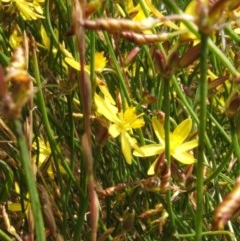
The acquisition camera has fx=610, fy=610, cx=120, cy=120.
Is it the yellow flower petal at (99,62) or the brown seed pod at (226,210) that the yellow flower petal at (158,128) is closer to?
the yellow flower petal at (99,62)

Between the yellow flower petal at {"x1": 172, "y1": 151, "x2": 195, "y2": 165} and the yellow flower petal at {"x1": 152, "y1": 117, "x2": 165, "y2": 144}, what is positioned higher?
the yellow flower petal at {"x1": 152, "y1": 117, "x2": 165, "y2": 144}

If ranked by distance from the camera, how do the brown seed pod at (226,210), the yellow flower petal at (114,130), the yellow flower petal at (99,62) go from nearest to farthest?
the brown seed pod at (226,210) < the yellow flower petal at (114,130) < the yellow flower petal at (99,62)

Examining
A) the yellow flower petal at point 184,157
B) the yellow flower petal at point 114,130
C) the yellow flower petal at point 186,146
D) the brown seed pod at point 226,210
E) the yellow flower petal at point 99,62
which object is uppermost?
the brown seed pod at point 226,210

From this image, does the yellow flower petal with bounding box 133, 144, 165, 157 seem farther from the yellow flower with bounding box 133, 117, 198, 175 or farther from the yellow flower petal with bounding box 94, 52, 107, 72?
the yellow flower petal with bounding box 94, 52, 107, 72

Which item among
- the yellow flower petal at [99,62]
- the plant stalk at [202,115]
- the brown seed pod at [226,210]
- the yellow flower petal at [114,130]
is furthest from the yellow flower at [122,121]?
the brown seed pod at [226,210]

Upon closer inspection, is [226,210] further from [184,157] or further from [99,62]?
[99,62]

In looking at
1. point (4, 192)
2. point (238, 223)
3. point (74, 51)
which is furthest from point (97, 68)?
point (238, 223)

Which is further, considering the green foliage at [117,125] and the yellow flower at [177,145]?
the yellow flower at [177,145]

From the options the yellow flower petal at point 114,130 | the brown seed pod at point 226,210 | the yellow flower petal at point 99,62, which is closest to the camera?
the brown seed pod at point 226,210

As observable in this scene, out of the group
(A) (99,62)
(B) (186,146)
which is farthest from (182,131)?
(A) (99,62)

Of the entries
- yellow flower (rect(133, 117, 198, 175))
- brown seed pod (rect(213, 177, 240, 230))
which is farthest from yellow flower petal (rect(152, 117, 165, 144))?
brown seed pod (rect(213, 177, 240, 230))
